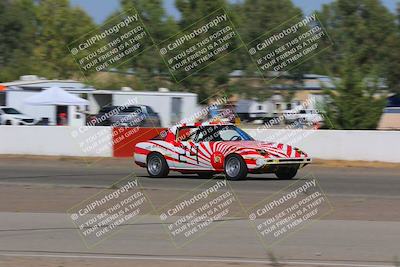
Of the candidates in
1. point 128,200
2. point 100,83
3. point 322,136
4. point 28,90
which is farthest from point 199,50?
point 128,200

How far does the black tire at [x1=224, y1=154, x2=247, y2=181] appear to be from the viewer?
17.2 metres

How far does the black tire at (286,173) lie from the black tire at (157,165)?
2719mm

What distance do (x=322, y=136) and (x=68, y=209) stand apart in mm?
13466

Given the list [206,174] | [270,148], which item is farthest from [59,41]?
[270,148]

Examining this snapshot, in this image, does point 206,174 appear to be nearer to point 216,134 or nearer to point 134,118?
point 216,134

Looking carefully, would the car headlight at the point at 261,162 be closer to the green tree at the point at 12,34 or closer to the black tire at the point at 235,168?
the black tire at the point at 235,168

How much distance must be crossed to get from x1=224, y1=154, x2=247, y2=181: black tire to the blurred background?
2146 centimetres

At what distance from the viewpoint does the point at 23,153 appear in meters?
27.1

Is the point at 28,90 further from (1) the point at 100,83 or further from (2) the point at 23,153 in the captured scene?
(2) the point at 23,153

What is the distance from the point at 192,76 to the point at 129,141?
4100cm

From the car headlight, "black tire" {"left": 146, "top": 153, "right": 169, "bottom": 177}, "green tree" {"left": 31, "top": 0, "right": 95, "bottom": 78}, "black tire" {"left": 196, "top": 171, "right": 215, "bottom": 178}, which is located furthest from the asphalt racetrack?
"green tree" {"left": 31, "top": 0, "right": 95, "bottom": 78}

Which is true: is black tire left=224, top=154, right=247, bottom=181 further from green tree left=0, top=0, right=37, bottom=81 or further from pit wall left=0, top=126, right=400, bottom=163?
green tree left=0, top=0, right=37, bottom=81

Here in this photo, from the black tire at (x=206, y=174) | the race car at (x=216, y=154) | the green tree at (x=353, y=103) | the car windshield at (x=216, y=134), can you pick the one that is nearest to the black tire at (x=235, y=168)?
the race car at (x=216, y=154)

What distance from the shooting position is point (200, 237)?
31.6 feet
